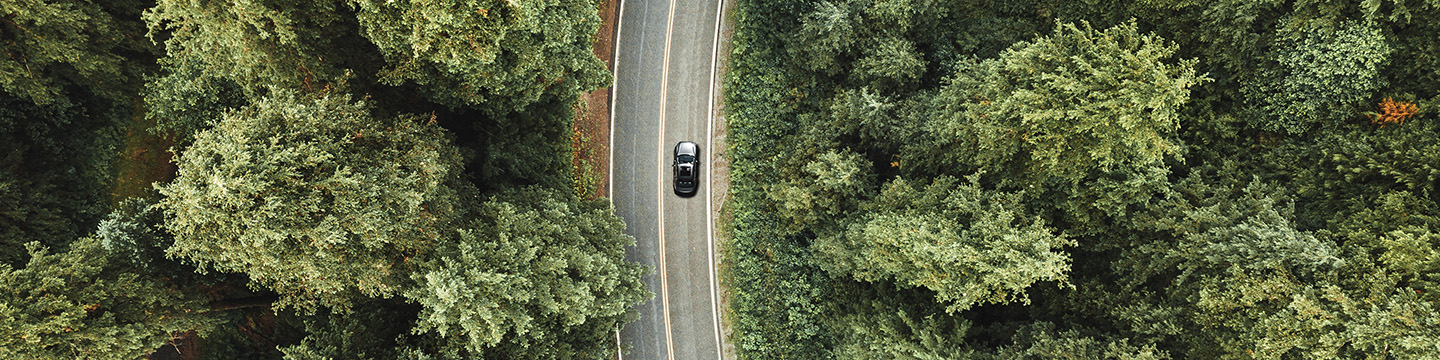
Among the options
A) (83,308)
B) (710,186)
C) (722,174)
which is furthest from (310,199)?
(722,174)

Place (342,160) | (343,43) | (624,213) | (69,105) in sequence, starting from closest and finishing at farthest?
(342,160)
(343,43)
(69,105)
(624,213)

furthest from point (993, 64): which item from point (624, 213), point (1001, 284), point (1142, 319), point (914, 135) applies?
point (624, 213)

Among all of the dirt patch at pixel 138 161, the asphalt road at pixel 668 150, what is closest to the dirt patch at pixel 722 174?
the asphalt road at pixel 668 150

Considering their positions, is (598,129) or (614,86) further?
(614,86)

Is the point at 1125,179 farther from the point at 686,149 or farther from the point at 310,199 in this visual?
the point at 310,199

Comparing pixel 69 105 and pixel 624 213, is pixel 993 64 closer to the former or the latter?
pixel 624 213

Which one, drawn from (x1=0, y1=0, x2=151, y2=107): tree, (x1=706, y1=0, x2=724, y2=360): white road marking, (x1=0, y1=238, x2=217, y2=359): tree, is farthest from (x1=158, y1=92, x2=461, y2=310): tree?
(x1=706, y1=0, x2=724, y2=360): white road marking

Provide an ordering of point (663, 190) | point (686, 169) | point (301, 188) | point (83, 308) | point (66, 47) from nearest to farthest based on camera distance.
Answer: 1. point (301, 188)
2. point (83, 308)
3. point (66, 47)
4. point (686, 169)
5. point (663, 190)
